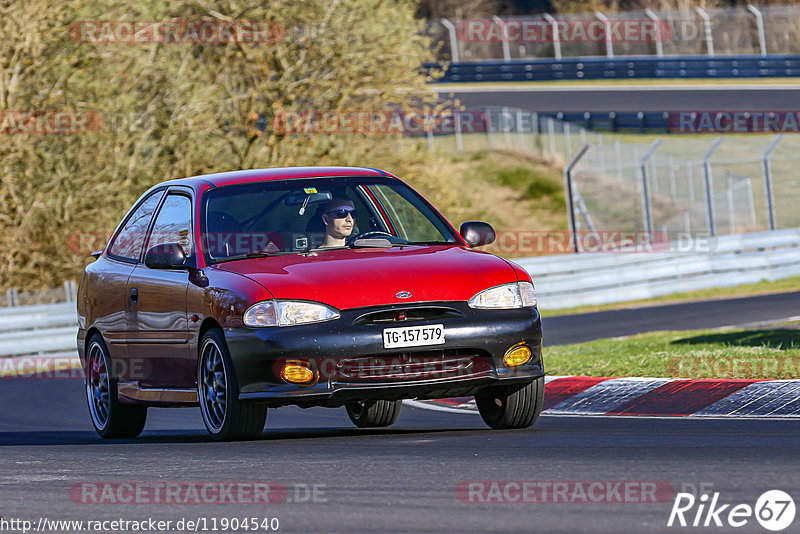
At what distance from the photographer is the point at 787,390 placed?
30.3 feet

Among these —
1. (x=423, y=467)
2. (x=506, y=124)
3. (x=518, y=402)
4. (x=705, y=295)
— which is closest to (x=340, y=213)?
(x=518, y=402)

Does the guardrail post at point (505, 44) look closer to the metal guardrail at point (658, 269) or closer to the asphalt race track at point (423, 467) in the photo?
the metal guardrail at point (658, 269)

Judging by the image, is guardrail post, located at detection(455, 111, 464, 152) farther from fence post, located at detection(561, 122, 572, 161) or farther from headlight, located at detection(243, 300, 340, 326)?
headlight, located at detection(243, 300, 340, 326)

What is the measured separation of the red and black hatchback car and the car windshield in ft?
0.03

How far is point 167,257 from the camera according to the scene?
864cm

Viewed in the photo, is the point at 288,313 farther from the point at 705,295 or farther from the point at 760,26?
the point at 760,26

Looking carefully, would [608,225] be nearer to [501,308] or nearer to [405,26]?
[405,26]

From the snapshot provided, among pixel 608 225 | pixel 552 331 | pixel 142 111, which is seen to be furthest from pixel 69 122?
pixel 608 225

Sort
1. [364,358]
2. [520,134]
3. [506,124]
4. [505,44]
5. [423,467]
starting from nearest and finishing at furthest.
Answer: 1. [423,467]
2. [364,358]
3. [520,134]
4. [506,124]
5. [505,44]

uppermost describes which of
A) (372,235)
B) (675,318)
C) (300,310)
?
(372,235)

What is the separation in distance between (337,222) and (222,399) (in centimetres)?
143

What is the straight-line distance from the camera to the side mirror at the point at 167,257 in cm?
862

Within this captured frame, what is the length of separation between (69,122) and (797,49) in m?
30.8

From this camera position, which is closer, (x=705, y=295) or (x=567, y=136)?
(x=705, y=295)
